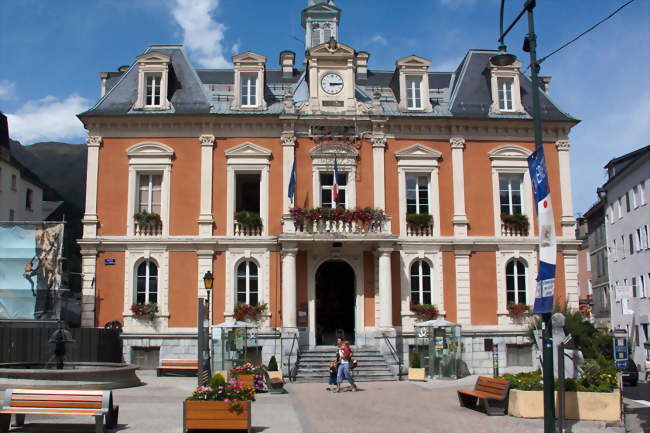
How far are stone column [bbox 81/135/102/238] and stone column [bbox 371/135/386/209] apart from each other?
11.7 metres

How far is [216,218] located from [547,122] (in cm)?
1506

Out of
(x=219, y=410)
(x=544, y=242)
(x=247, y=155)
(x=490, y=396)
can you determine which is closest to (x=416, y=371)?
(x=490, y=396)

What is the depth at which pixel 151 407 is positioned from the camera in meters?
16.1

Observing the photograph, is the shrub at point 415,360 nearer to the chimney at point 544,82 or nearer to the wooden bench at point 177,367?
the wooden bench at point 177,367

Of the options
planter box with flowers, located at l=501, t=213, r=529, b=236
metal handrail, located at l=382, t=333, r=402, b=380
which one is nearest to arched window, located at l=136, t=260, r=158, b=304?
metal handrail, located at l=382, t=333, r=402, b=380

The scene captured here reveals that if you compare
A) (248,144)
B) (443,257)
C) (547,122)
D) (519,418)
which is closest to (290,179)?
(248,144)

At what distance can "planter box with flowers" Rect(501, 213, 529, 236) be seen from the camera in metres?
27.4

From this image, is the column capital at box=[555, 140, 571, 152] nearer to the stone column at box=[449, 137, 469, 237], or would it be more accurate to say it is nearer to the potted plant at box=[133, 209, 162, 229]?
the stone column at box=[449, 137, 469, 237]

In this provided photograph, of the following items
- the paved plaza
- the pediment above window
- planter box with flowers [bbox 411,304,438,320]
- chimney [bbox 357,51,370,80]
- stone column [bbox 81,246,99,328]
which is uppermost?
chimney [bbox 357,51,370,80]

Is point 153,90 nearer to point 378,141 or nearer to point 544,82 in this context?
point 378,141

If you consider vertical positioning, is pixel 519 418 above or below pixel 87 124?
below

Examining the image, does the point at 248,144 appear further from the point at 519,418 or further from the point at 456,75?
the point at 519,418

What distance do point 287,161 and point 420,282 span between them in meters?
7.63

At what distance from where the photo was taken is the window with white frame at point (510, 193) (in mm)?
27859
